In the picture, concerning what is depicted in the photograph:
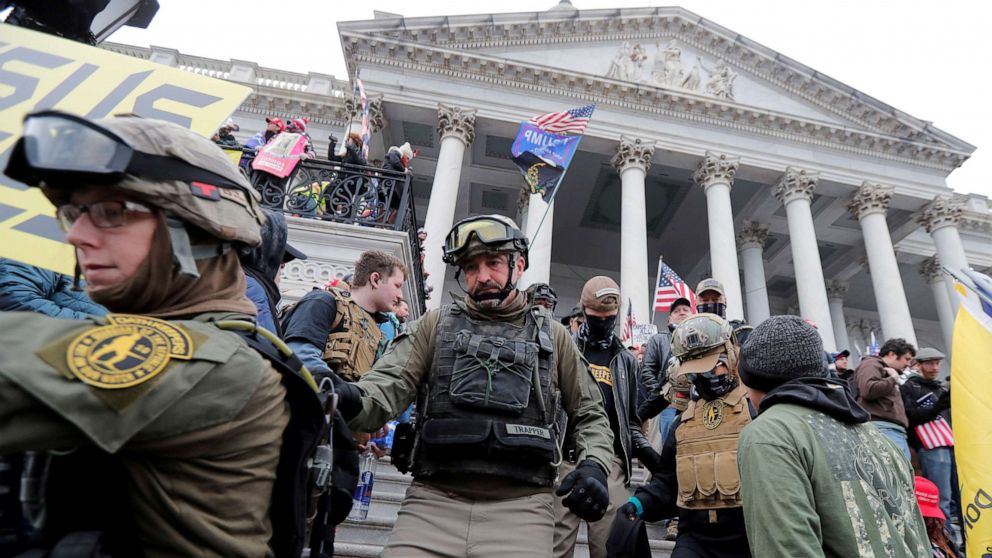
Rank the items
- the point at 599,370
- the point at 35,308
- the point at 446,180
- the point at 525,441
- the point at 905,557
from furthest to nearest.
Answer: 1. the point at 446,180
2. the point at 599,370
3. the point at 35,308
4. the point at 525,441
5. the point at 905,557

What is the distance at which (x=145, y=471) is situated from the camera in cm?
113

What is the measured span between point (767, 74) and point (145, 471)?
25.0 meters

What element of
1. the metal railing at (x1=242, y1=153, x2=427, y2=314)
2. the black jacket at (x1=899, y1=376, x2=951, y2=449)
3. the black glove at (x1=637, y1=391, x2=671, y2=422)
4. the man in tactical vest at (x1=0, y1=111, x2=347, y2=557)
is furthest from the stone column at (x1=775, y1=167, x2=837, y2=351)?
the man in tactical vest at (x1=0, y1=111, x2=347, y2=557)

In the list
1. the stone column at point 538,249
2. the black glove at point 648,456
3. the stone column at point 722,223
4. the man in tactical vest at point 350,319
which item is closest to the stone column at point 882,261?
the stone column at point 722,223

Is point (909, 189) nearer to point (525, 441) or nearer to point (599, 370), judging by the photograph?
point (599, 370)

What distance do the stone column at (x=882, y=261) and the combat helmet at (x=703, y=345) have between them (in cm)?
1713

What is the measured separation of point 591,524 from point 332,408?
8.33 ft

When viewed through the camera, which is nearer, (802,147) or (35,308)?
(35,308)

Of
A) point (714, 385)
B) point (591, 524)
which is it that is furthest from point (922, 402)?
point (591, 524)

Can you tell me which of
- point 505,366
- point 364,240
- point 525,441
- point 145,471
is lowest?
point 145,471

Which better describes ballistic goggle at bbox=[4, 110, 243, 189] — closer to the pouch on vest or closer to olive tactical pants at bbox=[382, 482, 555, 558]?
the pouch on vest

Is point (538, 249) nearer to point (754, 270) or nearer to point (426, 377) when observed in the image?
point (754, 270)

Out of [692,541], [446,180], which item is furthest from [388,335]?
[446,180]

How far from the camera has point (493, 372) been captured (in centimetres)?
244
